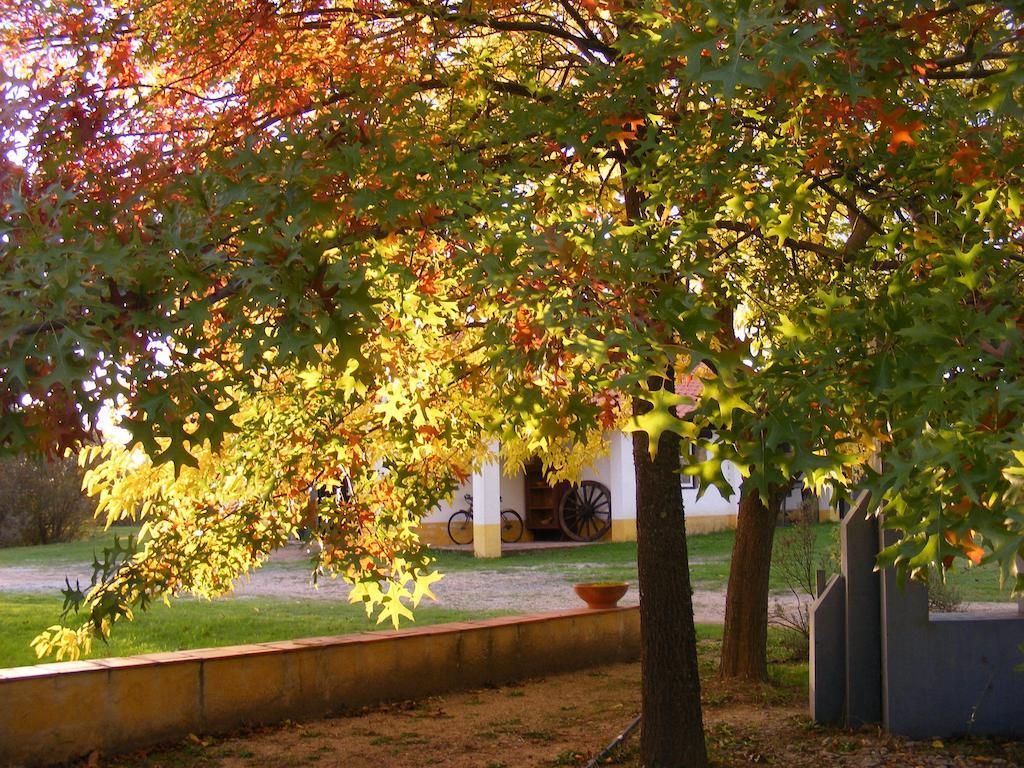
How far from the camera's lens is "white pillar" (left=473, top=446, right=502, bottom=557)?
859 inches

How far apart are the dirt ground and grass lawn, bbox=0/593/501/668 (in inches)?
→ 128

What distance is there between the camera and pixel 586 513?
24875 mm

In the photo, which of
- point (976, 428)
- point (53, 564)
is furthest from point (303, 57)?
point (53, 564)

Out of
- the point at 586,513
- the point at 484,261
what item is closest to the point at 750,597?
the point at 484,261

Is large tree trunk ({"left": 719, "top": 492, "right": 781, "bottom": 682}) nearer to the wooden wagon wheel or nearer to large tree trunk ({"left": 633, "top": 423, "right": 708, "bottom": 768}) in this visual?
large tree trunk ({"left": 633, "top": 423, "right": 708, "bottom": 768})

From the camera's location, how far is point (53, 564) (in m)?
20.8

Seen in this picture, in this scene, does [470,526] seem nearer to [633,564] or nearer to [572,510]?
[572,510]

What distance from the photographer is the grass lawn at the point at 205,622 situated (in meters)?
10.9

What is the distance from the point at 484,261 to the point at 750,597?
579 cm

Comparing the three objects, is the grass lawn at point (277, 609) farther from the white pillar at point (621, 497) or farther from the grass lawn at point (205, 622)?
the white pillar at point (621, 497)

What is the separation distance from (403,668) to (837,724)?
335 centimetres

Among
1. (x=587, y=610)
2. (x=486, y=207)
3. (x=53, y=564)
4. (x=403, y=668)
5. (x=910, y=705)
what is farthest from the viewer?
(x=53, y=564)

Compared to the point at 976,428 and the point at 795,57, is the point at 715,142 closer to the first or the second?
the point at 795,57

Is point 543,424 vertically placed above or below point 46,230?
below
